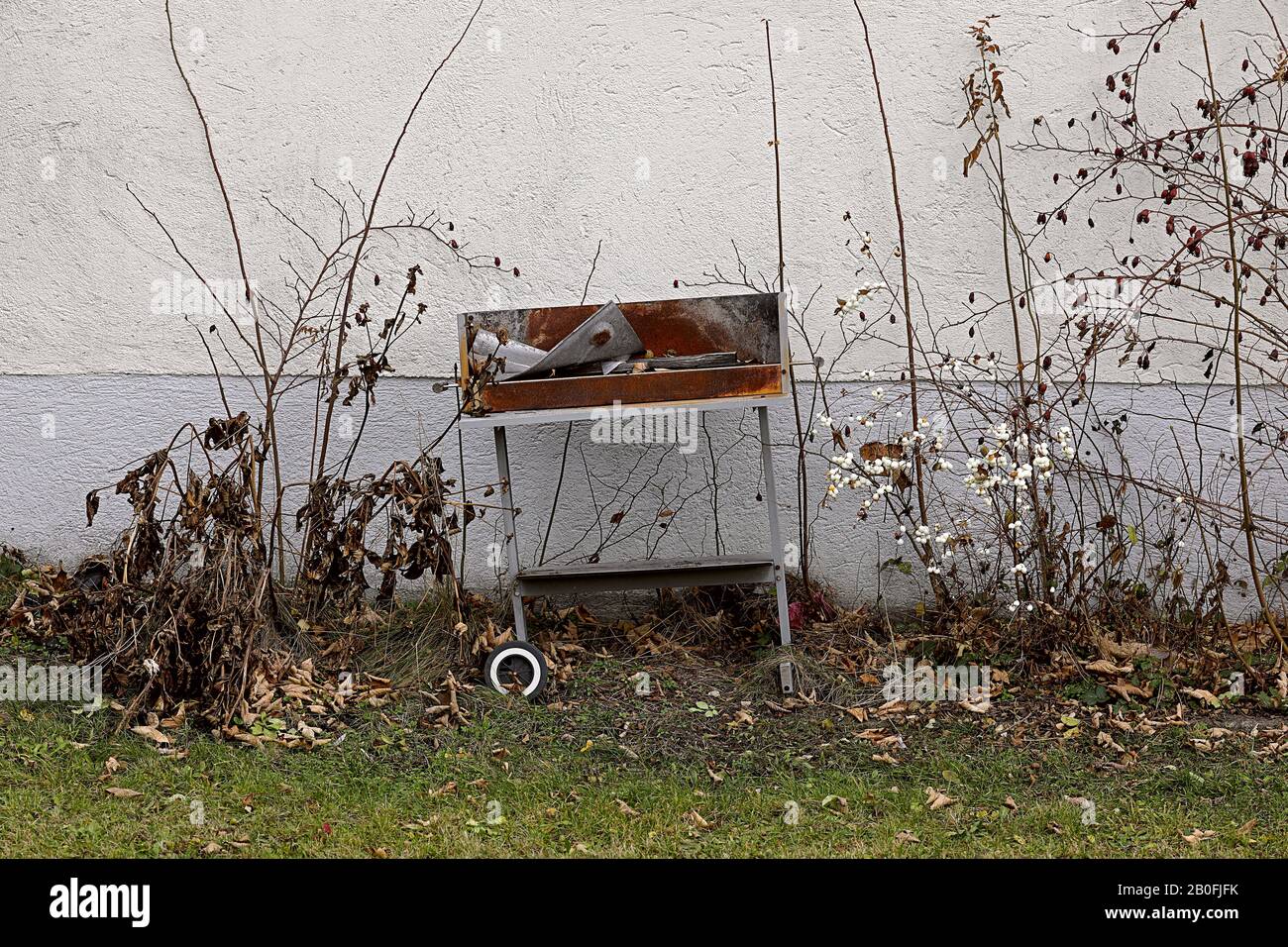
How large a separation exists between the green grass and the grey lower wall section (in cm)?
129

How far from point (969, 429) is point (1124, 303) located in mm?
922

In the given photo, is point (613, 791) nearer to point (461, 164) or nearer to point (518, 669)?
point (518, 669)

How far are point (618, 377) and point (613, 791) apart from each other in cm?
169

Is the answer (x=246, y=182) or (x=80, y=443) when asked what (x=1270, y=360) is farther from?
(x=80, y=443)

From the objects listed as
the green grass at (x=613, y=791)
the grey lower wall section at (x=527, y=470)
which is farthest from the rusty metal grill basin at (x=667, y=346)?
the green grass at (x=613, y=791)

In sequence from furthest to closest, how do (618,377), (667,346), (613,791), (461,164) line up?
(461,164) < (667,346) < (618,377) < (613,791)

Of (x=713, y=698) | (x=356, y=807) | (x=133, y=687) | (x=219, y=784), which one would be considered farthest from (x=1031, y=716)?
(x=133, y=687)

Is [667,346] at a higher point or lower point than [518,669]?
higher

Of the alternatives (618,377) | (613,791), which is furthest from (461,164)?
(613,791)

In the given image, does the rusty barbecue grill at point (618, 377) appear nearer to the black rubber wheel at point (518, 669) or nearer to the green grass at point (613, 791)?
the black rubber wheel at point (518, 669)

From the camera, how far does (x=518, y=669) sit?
17.6ft

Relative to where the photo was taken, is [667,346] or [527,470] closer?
[667,346]

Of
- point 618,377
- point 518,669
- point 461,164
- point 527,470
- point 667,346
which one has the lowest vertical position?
point 518,669

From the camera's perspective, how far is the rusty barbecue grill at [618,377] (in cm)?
532
